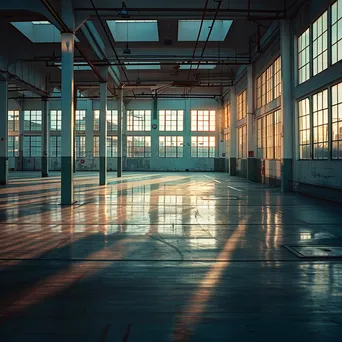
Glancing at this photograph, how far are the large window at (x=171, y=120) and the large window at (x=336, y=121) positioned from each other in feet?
105

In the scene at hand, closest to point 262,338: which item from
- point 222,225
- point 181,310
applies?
point 181,310

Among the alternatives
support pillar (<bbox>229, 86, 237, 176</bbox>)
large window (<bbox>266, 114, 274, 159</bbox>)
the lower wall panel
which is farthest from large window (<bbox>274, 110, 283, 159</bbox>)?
the lower wall panel

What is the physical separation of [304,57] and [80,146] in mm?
34926

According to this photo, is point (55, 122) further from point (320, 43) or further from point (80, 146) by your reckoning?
point (320, 43)

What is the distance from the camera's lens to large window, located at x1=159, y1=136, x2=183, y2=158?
46.3 meters

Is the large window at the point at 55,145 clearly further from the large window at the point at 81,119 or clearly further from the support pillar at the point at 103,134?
the support pillar at the point at 103,134

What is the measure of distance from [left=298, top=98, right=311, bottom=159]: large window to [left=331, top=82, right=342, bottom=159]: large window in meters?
2.41

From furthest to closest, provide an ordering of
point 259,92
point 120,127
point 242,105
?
1. point 242,105
2. point 120,127
3. point 259,92

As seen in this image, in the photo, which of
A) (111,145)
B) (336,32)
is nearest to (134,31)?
(336,32)

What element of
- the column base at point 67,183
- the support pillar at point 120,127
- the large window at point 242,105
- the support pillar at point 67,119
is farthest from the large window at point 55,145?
the column base at point 67,183

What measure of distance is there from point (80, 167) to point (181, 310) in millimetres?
45977

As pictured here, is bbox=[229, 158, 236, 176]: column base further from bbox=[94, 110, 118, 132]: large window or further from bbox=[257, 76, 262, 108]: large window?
bbox=[94, 110, 118, 132]: large window

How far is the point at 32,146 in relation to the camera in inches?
1890

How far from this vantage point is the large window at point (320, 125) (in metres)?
15.0
